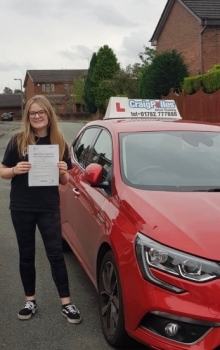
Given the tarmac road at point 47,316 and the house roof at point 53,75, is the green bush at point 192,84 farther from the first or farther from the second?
the house roof at point 53,75

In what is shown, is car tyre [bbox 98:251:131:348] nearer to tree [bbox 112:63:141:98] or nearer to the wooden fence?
the wooden fence

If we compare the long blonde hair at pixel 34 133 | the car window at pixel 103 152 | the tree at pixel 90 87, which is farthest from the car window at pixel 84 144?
the tree at pixel 90 87

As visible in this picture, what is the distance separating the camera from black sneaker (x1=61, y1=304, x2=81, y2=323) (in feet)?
13.4

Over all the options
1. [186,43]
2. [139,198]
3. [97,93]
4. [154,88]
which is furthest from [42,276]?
[97,93]

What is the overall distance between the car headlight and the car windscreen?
83 centimetres

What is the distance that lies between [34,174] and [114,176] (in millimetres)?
609

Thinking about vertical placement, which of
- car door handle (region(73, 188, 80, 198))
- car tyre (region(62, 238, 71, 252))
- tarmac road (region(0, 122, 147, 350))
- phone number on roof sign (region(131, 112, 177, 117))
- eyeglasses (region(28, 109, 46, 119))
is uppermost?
phone number on roof sign (region(131, 112, 177, 117))

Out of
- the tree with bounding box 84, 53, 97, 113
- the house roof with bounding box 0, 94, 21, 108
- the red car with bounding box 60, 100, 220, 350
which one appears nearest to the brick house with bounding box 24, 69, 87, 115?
the house roof with bounding box 0, 94, 21, 108

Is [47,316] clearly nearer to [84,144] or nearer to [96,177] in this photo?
[96,177]

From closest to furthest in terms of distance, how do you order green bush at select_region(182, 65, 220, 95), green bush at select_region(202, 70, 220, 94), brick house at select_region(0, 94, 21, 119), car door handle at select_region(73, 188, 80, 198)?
car door handle at select_region(73, 188, 80, 198) → green bush at select_region(202, 70, 220, 94) → green bush at select_region(182, 65, 220, 95) → brick house at select_region(0, 94, 21, 119)

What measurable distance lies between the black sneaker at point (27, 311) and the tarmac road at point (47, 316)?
4cm

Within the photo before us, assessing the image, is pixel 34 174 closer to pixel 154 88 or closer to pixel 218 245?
pixel 218 245

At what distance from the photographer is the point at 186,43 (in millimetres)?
32688

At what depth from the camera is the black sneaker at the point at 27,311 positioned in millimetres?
4161
